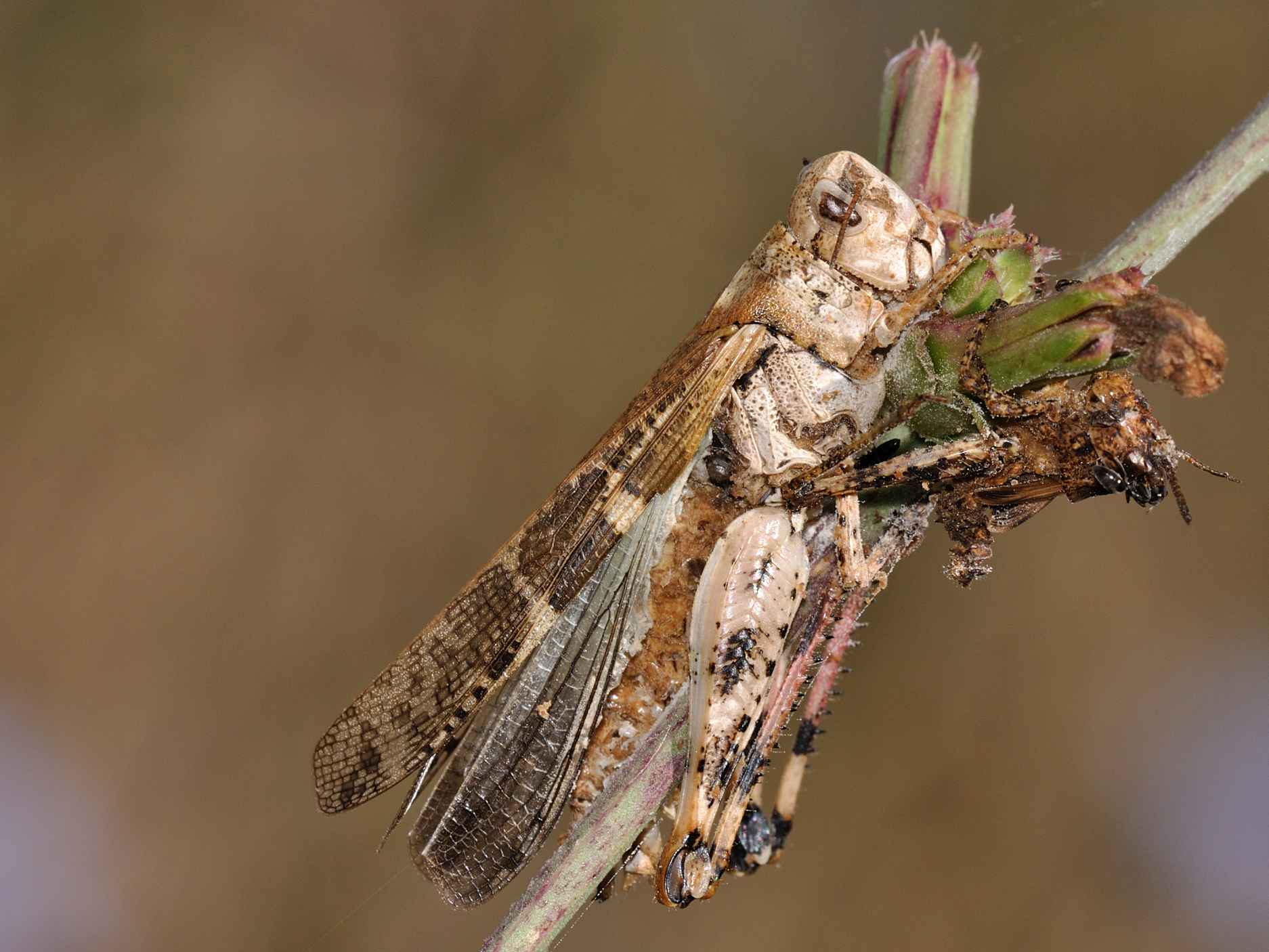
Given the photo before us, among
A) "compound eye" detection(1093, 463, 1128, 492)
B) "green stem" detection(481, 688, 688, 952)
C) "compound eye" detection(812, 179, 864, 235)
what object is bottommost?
"green stem" detection(481, 688, 688, 952)

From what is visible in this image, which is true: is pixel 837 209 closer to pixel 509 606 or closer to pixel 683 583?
pixel 683 583

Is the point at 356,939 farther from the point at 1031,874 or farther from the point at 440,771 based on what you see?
the point at 1031,874

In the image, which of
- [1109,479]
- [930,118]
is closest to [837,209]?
[930,118]

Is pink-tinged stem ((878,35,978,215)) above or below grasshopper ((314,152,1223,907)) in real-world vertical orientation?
above

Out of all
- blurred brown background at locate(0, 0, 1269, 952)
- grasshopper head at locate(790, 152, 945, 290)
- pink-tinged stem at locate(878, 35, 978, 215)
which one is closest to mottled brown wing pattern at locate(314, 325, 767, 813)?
grasshopper head at locate(790, 152, 945, 290)

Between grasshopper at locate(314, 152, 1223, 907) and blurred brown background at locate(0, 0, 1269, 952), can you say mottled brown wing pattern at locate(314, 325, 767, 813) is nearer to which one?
grasshopper at locate(314, 152, 1223, 907)

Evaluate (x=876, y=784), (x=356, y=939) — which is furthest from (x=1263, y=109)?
(x=356, y=939)

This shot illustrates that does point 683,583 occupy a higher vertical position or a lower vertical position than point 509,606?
higher

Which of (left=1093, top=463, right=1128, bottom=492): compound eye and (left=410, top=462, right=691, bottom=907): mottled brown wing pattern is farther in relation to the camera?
(left=410, top=462, right=691, bottom=907): mottled brown wing pattern
